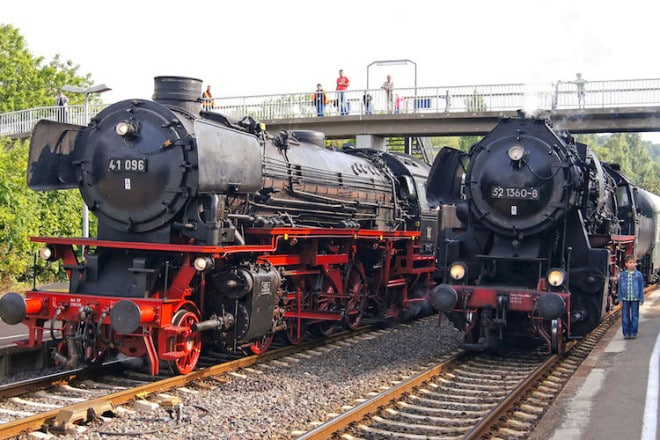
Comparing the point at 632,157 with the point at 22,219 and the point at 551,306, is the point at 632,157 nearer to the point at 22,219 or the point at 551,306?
the point at 22,219

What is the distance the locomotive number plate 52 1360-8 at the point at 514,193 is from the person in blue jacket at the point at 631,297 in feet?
6.67

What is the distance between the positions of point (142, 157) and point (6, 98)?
32.3m

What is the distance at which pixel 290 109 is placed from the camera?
898 inches

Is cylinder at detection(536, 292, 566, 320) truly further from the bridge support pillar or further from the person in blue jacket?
the bridge support pillar

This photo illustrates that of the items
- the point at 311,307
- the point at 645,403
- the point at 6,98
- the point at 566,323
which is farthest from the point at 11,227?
the point at 6,98

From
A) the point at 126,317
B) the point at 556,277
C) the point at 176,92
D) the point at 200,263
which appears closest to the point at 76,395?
the point at 126,317

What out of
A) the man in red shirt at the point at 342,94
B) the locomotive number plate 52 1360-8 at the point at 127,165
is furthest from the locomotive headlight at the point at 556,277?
the man in red shirt at the point at 342,94

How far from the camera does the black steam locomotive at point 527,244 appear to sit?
31.1 ft

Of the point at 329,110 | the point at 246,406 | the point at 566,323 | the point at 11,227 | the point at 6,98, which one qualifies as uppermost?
the point at 6,98

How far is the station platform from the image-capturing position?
592 cm

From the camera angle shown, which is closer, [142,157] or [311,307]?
[142,157]

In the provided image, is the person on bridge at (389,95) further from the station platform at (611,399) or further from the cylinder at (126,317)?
the cylinder at (126,317)

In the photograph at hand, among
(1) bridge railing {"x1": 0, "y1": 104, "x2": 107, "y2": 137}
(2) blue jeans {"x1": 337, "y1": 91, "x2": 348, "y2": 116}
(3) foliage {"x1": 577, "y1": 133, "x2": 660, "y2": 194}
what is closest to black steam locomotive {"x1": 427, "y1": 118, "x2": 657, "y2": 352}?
(2) blue jeans {"x1": 337, "y1": 91, "x2": 348, "y2": 116}

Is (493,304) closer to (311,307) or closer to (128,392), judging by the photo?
(311,307)
